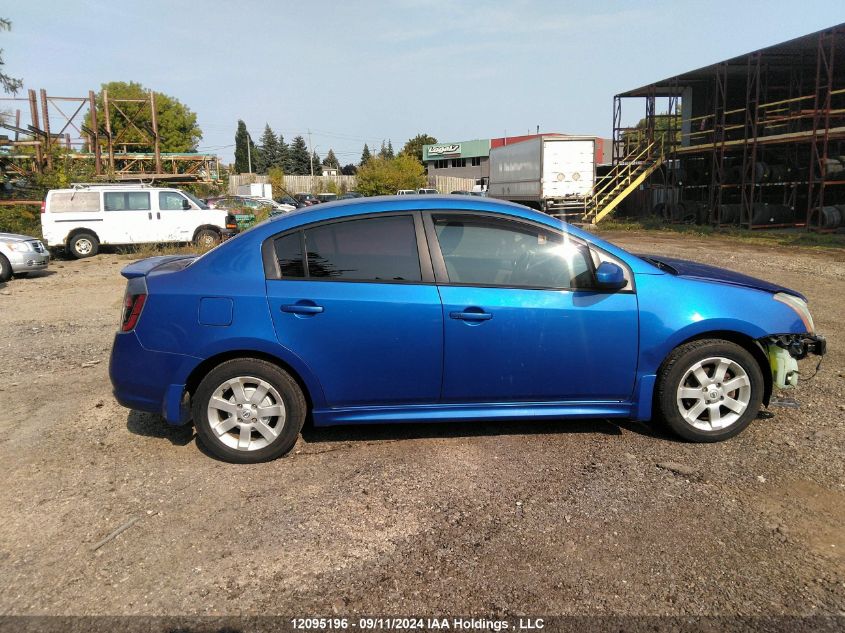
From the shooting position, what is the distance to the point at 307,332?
395 centimetres

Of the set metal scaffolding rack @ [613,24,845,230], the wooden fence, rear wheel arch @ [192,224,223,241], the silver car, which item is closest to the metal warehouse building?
metal scaffolding rack @ [613,24,845,230]

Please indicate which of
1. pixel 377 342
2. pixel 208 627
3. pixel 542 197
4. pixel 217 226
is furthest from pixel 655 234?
pixel 208 627

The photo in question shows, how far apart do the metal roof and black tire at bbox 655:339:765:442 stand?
65.0ft

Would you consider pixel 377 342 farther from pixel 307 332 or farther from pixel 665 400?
pixel 665 400

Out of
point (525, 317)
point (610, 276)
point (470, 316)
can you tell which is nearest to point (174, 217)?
point (470, 316)

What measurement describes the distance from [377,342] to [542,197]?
2457 centimetres

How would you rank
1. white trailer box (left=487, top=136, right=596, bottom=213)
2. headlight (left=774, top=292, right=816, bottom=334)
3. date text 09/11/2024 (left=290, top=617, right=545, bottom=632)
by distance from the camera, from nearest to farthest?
date text 09/11/2024 (left=290, top=617, right=545, bottom=632) < headlight (left=774, top=292, right=816, bottom=334) < white trailer box (left=487, top=136, right=596, bottom=213)

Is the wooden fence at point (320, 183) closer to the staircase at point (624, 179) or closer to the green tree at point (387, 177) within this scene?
the green tree at point (387, 177)

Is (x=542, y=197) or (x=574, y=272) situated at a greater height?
(x=542, y=197)

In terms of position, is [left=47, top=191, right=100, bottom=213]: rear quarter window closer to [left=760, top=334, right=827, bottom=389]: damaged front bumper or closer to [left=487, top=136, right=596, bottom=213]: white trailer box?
[left=487, top=136, right=596, bottom=213]: white trailer box

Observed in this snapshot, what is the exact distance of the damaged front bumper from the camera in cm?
429

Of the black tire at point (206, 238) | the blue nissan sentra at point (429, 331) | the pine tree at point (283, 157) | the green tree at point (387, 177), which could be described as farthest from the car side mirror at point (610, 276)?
the pine tree at point (283, 157)

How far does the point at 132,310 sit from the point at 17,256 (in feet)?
35.4

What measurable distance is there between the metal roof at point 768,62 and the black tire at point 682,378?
1982cm
